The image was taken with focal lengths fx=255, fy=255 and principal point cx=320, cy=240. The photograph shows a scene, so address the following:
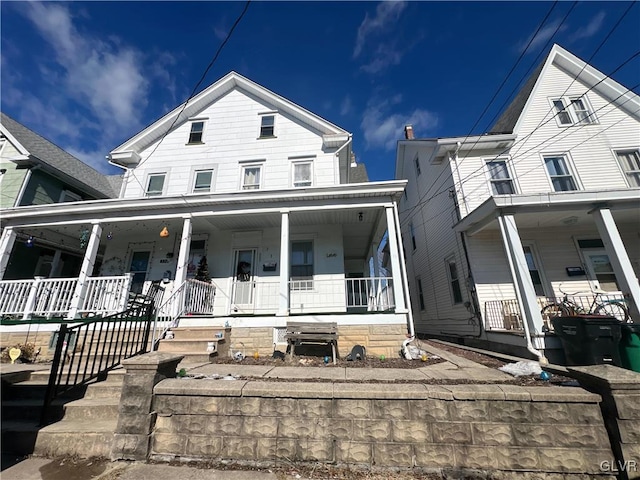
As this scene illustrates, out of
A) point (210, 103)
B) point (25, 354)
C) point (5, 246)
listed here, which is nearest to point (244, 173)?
point (210, 103)

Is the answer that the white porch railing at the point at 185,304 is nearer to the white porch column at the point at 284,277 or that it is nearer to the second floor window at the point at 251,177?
the white porch column at the point at 284,277

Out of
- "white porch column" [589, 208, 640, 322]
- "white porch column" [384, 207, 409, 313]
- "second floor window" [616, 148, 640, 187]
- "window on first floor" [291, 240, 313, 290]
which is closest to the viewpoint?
"white porch column" [589, 208, 640, 322]

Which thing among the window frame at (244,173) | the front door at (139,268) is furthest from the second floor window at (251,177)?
the front door at (139,268)

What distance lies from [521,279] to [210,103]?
12.5 m

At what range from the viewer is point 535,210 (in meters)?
6.97

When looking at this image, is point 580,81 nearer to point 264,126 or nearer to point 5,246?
point 264,126

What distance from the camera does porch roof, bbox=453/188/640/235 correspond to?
6520mm

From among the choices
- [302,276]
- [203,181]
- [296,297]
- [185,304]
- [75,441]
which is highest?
[203,181]

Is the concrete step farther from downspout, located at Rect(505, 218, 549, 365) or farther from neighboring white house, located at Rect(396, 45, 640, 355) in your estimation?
neighboring white house, located at Rect(396, 45, 640, 355)

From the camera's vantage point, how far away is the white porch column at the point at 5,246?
25.8ft

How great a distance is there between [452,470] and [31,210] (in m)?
12.0

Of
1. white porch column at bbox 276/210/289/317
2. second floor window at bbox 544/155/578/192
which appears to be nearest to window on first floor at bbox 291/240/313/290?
white porch column at bbox 276/210/289/317

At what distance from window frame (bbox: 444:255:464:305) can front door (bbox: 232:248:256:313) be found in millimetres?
7230

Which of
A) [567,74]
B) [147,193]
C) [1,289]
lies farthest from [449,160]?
[1,289]
